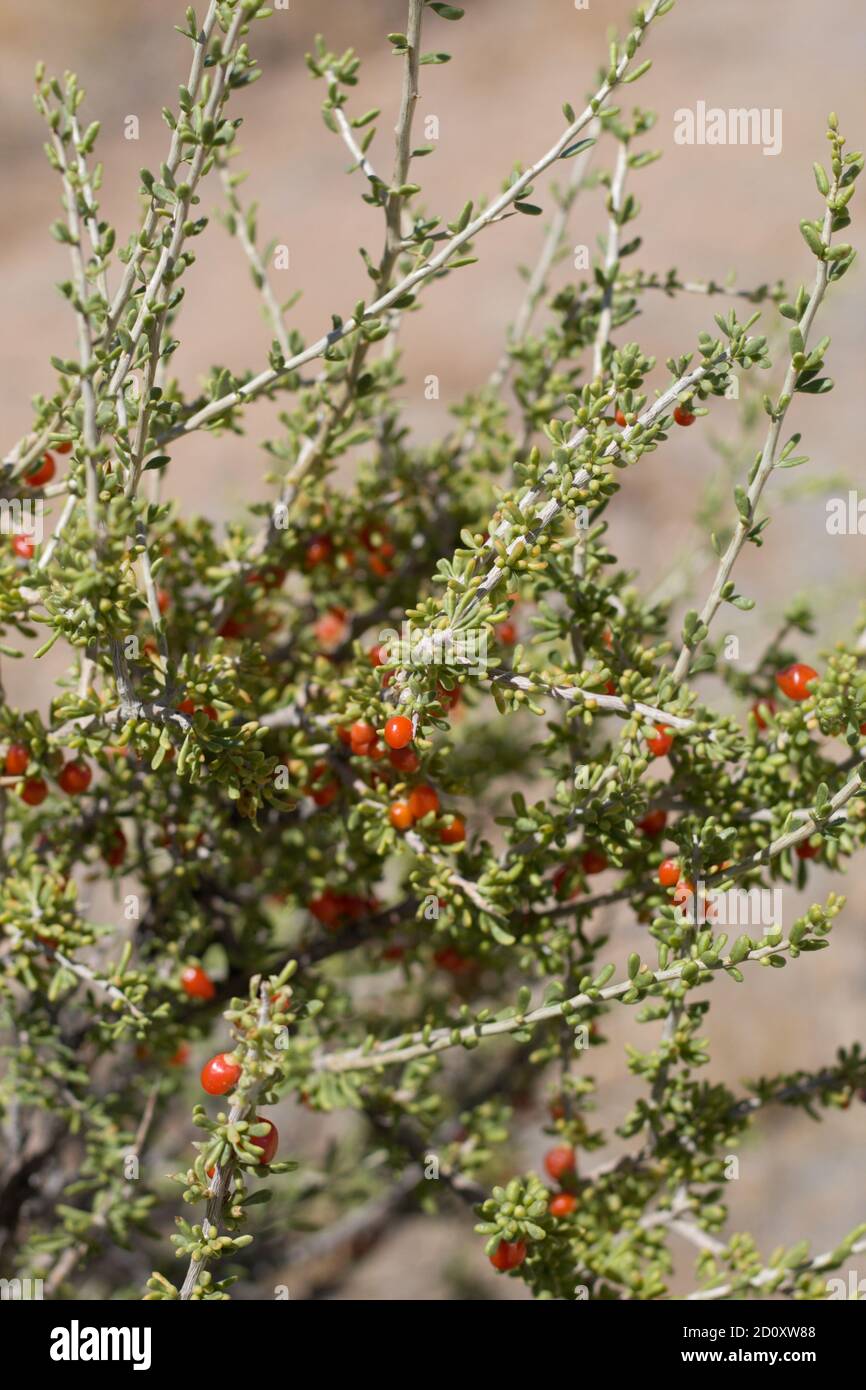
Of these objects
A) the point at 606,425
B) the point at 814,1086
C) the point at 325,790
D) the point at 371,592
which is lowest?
the point at 814,1086

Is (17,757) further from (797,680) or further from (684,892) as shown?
(797,680)

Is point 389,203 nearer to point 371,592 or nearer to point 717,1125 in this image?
point 371,592

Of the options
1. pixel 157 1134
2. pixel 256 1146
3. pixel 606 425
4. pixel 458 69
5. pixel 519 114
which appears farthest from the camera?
pixel 458 69

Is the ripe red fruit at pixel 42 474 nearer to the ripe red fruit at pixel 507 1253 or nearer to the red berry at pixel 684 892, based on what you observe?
the red berry at pixel 684 892

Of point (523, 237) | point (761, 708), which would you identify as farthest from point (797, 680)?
point (523, 237)

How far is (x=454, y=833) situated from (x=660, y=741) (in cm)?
33

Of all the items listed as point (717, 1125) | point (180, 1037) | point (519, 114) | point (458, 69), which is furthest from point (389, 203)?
point (458, 69)

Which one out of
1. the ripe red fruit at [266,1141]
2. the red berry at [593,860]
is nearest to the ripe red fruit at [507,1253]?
the ripe red fruit at [266,1141]

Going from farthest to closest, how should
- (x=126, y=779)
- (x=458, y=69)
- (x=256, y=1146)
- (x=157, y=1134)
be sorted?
(x=458, y=69), (x=157, y=1134), (x=126, y=779), (x=256, y=1146)

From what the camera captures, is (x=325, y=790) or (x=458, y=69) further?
(x=458, y=69)

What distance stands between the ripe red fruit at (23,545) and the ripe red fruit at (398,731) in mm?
625

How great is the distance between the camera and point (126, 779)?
1777 mm

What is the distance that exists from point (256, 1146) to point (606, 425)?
97 cm

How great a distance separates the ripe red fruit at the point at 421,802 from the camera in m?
1.54
